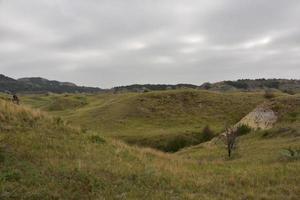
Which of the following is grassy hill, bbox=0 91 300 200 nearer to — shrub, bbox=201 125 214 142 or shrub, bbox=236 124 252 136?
shrub, bbox=236 124 252 136

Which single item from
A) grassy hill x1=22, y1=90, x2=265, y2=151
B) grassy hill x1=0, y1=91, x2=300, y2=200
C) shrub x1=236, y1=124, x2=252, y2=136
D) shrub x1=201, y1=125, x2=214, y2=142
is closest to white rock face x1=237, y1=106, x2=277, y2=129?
shrub x1=236, y1=124, x2=252, y2=136

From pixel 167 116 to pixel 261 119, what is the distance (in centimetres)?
A: 2292

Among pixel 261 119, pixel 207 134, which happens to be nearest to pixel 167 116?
pixel 207 134

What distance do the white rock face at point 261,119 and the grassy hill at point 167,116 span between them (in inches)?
269

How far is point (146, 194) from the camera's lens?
1266 centimetres

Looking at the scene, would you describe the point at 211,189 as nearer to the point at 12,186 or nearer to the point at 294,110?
the point at 12,186

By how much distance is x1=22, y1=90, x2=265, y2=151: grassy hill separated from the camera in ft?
186

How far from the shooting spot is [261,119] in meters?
53.2

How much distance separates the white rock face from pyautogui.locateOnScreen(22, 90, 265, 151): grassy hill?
6.83m

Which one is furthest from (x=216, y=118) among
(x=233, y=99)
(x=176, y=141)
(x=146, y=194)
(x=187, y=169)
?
(x=146, y=194)

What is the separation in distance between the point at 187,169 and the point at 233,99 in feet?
221

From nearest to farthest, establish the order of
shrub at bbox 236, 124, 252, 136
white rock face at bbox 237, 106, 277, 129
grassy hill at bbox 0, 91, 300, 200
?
1. grassy hill at bbox 0, 91, 300, 200
2. shrub at bbox 236, 124, 252, 136
3. white rock face at bbox 237, 106, 277, 129

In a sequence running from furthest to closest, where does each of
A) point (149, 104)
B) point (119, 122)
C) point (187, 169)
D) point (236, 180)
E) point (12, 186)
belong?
1. point (149, 104)
2. point (119, 122)
3. point (187, 169)
4. point (236, 180)
5. point (12, 186)

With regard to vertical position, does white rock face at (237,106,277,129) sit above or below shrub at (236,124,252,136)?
above
